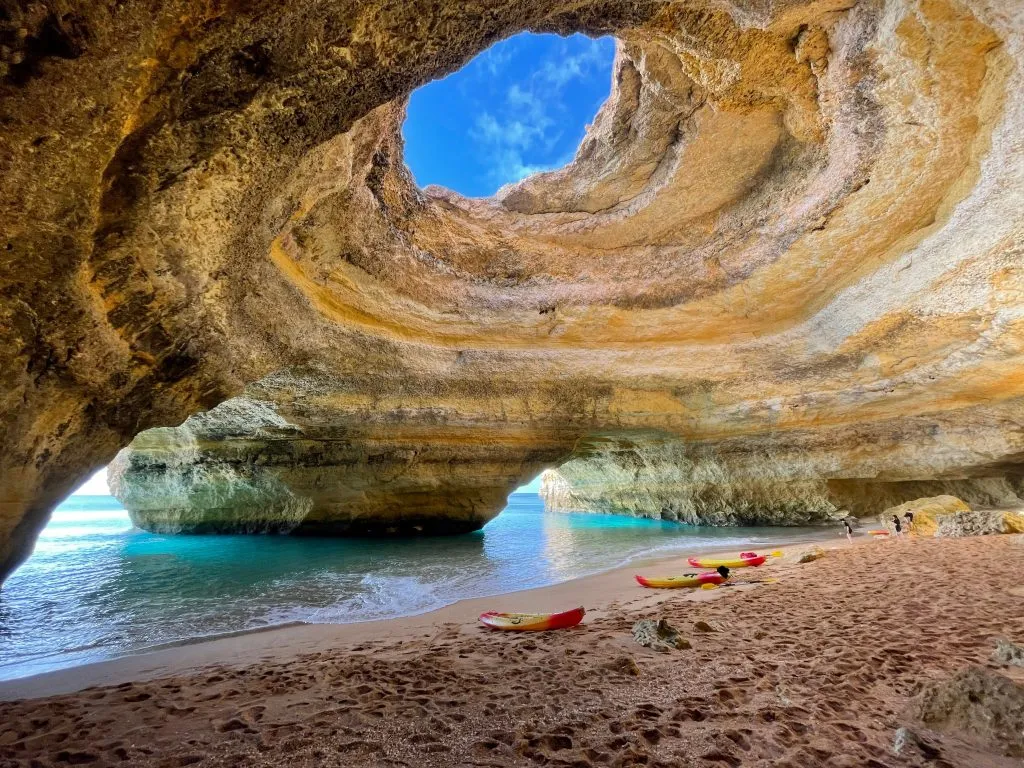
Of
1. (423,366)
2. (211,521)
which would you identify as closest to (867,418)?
(423,366)

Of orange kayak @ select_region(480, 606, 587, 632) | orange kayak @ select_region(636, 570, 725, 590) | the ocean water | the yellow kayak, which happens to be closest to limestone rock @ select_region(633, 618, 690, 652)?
orange kayak @ select_region(480, 606, 587, 632)

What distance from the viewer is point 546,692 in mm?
2561

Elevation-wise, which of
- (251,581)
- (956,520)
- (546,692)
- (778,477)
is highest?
(778,477)

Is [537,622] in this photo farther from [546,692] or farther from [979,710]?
[979,710]

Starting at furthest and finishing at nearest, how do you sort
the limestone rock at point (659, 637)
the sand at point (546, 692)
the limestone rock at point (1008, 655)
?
the limestone rock at point (659, 637)
the limestone rock at point (1008, 655)
the sand at point (546, 692)

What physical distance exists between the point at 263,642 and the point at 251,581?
12.7ft

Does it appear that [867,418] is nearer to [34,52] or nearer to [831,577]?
[831,577]

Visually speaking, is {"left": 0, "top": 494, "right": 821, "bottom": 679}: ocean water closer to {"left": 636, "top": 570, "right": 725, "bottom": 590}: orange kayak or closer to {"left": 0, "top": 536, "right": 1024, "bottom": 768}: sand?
{"left": 0, "top": 536, "right": 1024, "bottom": 768}: sand

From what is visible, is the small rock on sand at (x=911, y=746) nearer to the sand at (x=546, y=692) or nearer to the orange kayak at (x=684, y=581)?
the sand at (x=546, y=692)

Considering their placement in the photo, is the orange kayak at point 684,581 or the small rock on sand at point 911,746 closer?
the small rock on sand at point 911,746

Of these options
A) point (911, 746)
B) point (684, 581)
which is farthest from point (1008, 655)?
point (684, 581)

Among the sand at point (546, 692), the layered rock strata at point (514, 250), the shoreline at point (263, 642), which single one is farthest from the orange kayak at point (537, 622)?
the layered rock strata at point (514, 250)

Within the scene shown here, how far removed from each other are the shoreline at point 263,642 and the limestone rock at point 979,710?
9.30 ft

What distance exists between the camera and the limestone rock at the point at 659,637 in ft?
10.5
